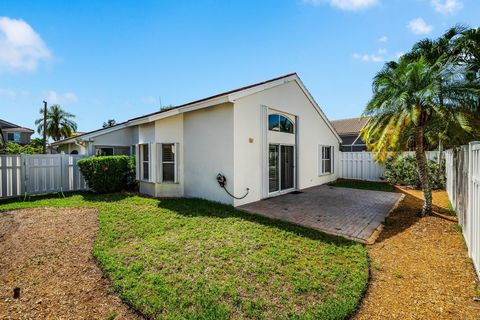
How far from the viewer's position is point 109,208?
788 cm

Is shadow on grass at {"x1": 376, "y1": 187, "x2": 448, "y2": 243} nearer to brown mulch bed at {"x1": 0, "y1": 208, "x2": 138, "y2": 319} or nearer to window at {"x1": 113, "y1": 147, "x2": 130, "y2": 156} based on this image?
brown mulch bed at {"x1": 0, "y1": 208, "x2": 138, "y2": 319}

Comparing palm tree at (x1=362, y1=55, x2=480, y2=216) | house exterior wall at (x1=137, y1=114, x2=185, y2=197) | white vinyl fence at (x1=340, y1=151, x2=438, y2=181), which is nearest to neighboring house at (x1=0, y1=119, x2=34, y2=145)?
house exterior wall at (x1=137, y1=114, x2=185, y2=197)

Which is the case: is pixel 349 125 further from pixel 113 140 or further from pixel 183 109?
pixel 113 140

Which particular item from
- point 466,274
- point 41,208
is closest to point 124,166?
point 41,208

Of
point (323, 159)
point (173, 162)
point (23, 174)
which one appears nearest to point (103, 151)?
point (23, 174)

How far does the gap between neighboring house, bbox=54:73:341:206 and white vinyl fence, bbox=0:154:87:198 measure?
12.1 ft

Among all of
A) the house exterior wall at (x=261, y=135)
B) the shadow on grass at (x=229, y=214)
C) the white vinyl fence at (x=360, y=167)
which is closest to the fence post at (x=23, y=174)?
the shadow on grass at (x=229, y=214)

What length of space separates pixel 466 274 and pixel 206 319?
4498 mm

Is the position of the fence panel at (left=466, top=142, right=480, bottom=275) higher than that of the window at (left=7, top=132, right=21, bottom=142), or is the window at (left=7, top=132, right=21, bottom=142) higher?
the window at (left=7, top=132, right=21, bottom=142)

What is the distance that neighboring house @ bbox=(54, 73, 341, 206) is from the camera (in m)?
8.38

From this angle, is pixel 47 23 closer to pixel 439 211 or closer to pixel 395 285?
pixel 395 285

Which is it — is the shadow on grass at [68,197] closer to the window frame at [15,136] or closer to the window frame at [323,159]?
the window frame at [323,159]

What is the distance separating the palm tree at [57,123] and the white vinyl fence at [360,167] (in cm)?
4321

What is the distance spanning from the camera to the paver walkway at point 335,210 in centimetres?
637
